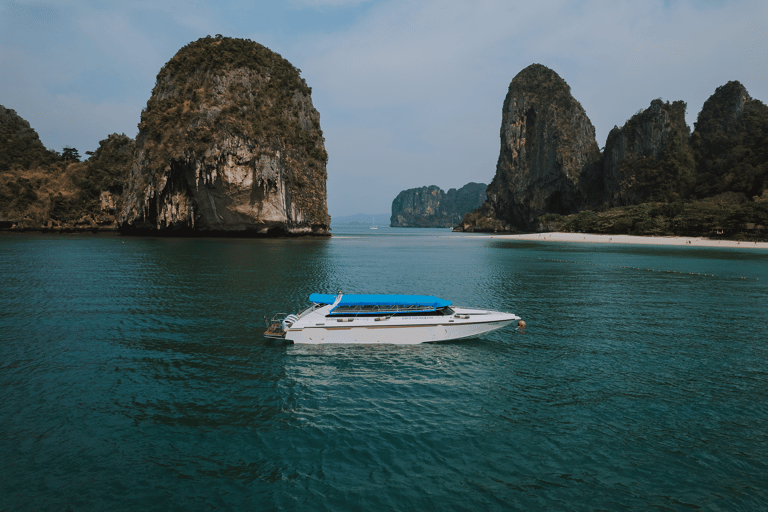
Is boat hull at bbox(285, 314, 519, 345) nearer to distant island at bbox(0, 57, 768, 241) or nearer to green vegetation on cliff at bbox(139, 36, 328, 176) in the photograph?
distant island at bbox(0, 57, 768, 241)

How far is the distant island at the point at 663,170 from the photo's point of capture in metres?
113

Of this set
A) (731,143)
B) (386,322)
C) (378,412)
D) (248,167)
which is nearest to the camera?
(378,412)

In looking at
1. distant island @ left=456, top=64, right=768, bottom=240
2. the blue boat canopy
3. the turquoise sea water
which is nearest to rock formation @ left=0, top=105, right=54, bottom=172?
the turquoise sea water

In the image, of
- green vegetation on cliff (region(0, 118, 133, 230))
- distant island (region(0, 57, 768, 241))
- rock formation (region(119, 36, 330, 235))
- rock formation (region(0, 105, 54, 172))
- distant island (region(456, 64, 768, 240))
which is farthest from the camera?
rock formation (region(0, 105, 54, 172))

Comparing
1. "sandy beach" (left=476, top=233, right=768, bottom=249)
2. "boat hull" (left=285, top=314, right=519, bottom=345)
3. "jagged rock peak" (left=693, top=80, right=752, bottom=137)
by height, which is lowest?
"boat hull" (left=285, top=314, right=519, bottom=345)

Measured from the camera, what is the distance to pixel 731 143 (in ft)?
470

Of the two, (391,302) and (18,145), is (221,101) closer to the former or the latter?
(18,145)

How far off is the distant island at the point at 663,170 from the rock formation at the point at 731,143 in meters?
0.32

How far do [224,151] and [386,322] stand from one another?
82.5 m

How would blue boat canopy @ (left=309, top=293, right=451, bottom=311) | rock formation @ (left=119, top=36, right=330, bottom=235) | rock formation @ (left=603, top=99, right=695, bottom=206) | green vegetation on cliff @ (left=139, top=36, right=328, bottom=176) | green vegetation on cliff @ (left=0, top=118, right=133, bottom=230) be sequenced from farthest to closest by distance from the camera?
rock formation @ (left=603, top=99, right=695, bottom=206), green vegetation on cliff @ (left=0, top=118, right=133, bottom=230), green vegetation on cliff @ (left=139, top=36, right=328, bottom=176), rock formation @ (left=119, top=36, right=330, bottom=235), blue boat canopy @ (left=309, top=293, right=451, bottom=311)

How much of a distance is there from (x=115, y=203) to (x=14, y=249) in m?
64.7

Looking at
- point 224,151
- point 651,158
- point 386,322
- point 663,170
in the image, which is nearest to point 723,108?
point 651,158

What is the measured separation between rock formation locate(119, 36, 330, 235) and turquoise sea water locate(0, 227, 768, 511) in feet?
221

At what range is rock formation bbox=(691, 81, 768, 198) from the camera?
123562 mm
